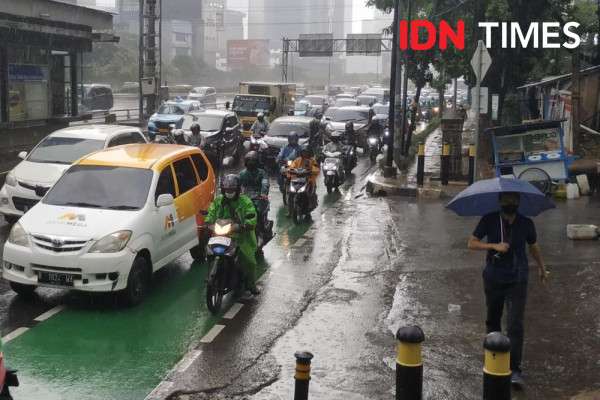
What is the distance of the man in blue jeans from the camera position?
6.70 m

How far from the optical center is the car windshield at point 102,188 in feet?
32.3

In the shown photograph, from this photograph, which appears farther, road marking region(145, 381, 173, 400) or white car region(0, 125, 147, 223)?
white car region(0, 125, 147, 223)

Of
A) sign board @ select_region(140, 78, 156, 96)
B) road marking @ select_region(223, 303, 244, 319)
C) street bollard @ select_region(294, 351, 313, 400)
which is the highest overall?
sign board @ select_region(140, 78, 156, 96)

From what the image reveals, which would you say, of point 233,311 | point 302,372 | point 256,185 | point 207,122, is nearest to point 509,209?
point 302,372

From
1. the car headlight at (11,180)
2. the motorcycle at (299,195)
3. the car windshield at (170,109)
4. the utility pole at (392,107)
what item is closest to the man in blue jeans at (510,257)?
the motorcycle at (299,195)

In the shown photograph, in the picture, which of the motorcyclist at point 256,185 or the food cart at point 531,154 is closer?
the motorcyclist at point 256,185

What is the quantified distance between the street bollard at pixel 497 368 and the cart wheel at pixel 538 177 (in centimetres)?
1275

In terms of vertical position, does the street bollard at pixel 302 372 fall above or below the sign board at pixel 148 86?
below

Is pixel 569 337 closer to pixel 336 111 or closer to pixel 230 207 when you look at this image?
pixel 230 207

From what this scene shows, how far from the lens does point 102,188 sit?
10.1m

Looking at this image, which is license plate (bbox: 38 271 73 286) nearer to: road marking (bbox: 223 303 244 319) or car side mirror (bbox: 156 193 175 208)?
car side mirror (bbox: 156 193 175 208)

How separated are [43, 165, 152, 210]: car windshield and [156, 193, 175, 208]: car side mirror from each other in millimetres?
225

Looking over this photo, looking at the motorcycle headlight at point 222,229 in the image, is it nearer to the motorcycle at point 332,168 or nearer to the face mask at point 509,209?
the face mask at point 509,209

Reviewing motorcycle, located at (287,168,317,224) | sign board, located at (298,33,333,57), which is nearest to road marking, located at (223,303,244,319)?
motorcycle, located at (287,168,317,224)
